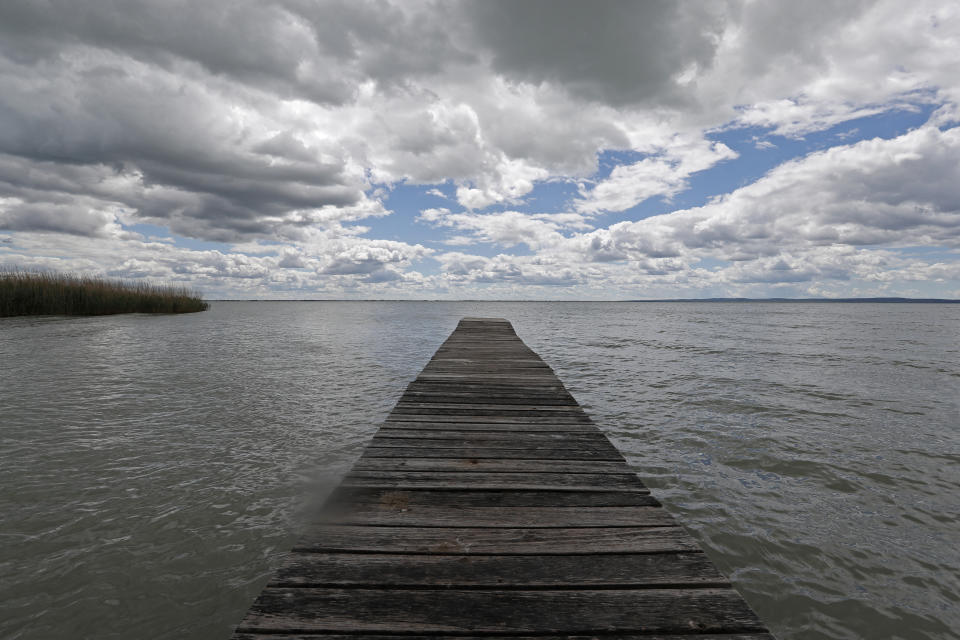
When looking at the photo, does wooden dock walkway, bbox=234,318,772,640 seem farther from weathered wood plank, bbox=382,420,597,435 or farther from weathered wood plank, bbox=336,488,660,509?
weathered wood plank, bbox=382,420,597,435

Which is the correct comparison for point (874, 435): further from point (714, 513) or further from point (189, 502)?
point (189, 502)

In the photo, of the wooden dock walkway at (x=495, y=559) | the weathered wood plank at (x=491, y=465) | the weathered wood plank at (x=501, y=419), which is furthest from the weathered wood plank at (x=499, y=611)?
the weathered wood plank at (x=501, y=419)

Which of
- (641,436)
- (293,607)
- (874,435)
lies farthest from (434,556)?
(874,435)

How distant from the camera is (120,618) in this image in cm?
295

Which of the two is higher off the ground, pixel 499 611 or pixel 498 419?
pixel 499 611

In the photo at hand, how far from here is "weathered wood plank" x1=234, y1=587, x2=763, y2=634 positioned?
5.78ft

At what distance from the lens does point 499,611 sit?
1854 mm

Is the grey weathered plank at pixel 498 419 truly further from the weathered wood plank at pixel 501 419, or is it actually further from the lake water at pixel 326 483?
the lake water at pixel 326 483

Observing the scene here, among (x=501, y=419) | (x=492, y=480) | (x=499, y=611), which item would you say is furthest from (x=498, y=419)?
(x=499, y=611)

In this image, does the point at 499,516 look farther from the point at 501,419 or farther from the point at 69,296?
the point at 69,296

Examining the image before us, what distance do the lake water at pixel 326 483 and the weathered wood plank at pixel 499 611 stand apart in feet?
5.40

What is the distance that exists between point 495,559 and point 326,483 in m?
3.56

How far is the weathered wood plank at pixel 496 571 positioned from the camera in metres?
2.04

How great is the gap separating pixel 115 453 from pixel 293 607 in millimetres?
5731
